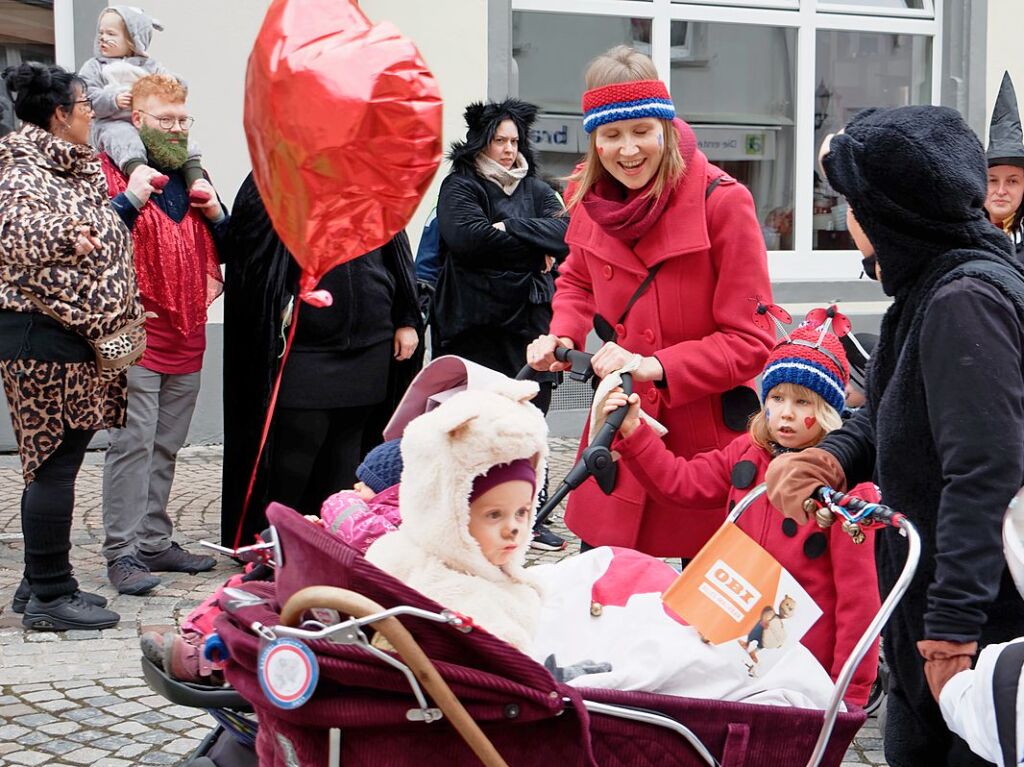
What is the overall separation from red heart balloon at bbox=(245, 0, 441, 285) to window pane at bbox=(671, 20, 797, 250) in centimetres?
711

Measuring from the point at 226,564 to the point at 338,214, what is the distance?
2.91 metres

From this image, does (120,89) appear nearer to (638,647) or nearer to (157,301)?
(157,301)

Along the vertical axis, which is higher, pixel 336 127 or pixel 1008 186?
pixel 336 127

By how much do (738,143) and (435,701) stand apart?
9.14 meters

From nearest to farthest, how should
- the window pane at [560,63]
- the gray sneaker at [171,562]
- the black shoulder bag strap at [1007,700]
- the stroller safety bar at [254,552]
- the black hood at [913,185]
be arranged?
the black shoulder bag strap at [1007,700]
the black hood at [913,185]
the stroller safety bar at [254,552]
the gray sneaker at [171,562]
the window pane at [560,63]

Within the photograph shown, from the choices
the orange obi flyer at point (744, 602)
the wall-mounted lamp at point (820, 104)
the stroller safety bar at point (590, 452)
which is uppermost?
the wall-mounted lamp at point (820, 104)

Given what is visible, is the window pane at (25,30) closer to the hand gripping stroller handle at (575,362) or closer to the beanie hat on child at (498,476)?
the hand gripping stroller handle at (575,362)

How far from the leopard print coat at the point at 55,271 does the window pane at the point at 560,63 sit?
5.24 metres

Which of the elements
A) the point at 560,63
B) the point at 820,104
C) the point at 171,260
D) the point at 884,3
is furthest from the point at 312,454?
the point at 884,3

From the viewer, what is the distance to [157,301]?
588 cm

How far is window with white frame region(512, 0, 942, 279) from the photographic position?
34.3 feet

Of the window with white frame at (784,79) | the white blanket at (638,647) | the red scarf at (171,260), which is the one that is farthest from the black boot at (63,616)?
the window with white frame at (784,79)

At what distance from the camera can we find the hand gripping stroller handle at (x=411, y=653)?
7.34ft

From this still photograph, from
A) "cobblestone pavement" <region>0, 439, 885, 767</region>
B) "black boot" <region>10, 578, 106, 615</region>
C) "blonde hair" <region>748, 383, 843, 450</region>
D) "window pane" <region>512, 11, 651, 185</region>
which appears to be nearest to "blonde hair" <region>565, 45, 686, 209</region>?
"blonde hair" <region>748, 383, 843, 450</region>
